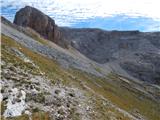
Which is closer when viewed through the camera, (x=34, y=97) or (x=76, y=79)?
(x=34, y=97)

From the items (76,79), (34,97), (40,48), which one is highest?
(34,97)

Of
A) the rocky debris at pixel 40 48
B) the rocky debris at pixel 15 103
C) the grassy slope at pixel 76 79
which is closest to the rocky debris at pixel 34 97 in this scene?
the rocky debris at pixel 15 103

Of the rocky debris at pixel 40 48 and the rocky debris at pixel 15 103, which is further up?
the rocky debris at pixel 15 103

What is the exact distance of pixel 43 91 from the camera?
41.6 metres

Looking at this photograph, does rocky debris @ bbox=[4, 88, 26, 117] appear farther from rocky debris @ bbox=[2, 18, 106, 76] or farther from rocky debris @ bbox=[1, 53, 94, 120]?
rocky debris @ bbox=[2, 18, 106, 76]

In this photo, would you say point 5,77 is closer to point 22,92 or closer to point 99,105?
point 22,92

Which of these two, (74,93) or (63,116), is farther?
(74,93)

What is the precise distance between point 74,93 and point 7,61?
8314 millimetres

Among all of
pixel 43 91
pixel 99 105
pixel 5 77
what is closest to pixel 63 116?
pixel 43 91

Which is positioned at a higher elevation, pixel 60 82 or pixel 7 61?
pixel 7 61

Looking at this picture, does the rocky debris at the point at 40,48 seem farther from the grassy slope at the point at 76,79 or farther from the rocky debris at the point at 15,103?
the rocky debris at the point at 15,103

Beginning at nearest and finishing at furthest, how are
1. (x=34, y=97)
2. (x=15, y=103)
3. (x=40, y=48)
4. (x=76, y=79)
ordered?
(x=15, y=103), (x=34, y=97), (x=76, y=79), (x=40, y=48)

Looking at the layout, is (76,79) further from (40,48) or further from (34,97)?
(40,48)

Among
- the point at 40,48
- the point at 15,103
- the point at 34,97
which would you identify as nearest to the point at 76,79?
the point at 34,97
